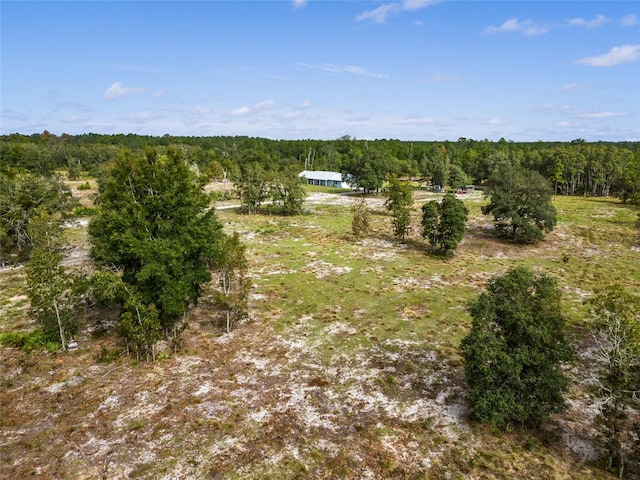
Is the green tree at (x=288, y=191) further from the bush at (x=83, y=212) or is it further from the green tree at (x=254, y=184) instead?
the bush at (x=83, y=212)

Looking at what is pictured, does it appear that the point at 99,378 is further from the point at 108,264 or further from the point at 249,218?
the point at 249,218

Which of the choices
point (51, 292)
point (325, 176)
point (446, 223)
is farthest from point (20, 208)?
point (325, 176)

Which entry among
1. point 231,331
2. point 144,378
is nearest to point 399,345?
point 231,331

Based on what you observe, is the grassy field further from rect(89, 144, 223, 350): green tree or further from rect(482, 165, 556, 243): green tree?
rect(482, 165, 556, 243): green tree

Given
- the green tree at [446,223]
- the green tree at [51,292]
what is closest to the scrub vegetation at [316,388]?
the green tree at [51,292]

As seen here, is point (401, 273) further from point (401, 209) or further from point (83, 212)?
point (83, 212)

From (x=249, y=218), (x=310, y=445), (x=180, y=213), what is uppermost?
(x=180, y=213)
